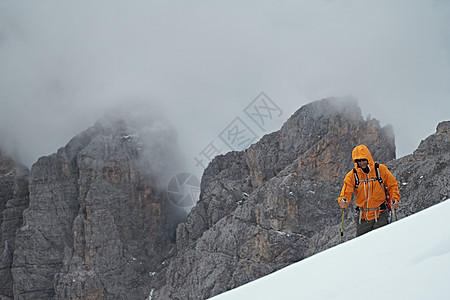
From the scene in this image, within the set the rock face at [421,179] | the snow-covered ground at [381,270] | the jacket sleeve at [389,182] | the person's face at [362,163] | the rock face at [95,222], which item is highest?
the rock face at [95,222]

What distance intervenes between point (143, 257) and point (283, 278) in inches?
3340

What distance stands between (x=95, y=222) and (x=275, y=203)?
139 ft

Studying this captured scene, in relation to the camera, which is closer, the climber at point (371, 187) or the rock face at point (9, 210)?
the climber at point (371, 187)

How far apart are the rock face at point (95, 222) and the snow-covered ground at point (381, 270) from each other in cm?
7764

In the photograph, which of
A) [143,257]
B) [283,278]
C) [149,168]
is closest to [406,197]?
[283,278]

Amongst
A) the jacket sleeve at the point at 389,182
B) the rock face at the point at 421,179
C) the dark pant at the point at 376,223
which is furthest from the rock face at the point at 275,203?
the jacket sleeve at the point at 389,182

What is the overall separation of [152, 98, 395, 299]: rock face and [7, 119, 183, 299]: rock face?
16.7 m

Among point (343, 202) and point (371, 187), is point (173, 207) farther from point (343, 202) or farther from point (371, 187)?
point (343, 202)

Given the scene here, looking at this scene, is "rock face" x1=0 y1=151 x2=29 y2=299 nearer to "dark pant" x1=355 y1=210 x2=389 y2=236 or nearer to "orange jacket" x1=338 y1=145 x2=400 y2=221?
"dark pant" x1=355 y1=210 x2=389 y2=236

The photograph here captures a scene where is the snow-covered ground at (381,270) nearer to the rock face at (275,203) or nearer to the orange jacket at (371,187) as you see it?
the orange jacket at (371,187)

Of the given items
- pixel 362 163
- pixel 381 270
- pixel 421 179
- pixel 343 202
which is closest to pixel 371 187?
pixel 362 163

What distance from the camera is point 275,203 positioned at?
55.8m

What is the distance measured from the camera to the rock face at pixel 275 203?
52.6 meters

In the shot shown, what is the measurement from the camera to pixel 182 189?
106688 mm
